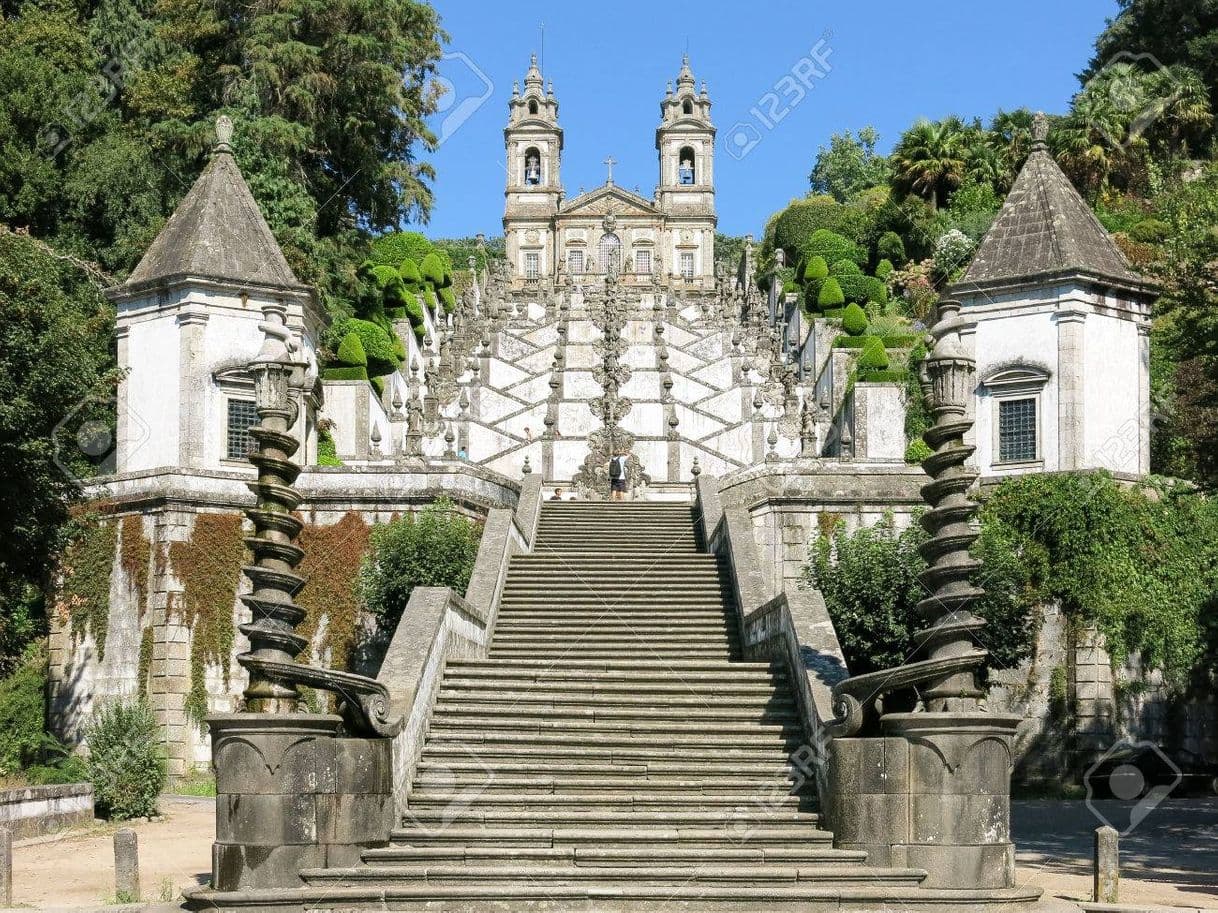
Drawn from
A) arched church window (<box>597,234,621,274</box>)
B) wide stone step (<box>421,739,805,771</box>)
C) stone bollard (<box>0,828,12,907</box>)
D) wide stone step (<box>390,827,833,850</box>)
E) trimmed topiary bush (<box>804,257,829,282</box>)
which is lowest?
stone bollard (<box>0,828,12,907</box>)

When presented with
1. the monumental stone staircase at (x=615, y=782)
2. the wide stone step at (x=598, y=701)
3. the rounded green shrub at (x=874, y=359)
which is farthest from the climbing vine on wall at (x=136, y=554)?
the rounded green shrub at (x=874, y=359)

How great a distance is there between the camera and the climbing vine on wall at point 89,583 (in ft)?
87.7

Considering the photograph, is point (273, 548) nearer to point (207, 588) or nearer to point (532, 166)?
point (207, 588)

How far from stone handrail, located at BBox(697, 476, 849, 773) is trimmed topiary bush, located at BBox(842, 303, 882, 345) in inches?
1003

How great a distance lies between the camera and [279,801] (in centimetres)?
1470

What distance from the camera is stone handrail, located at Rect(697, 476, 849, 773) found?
54.5 feet

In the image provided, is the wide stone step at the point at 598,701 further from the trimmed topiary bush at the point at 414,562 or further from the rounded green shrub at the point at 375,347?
the rounded green shrub at the point at 375,347

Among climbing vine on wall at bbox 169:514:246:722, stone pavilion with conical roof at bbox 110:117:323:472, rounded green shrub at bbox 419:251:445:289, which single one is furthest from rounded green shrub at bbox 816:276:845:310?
climbing vine on wall at bbox 169:514:246:722

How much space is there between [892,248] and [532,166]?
43.4m

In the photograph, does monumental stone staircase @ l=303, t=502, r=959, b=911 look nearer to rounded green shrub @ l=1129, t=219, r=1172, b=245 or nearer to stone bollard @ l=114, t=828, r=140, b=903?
stone bollard @ l=114, t=828, r=140, b=903

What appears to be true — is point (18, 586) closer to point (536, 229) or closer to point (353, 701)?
point (353, 701)

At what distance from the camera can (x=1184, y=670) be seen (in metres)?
25.7

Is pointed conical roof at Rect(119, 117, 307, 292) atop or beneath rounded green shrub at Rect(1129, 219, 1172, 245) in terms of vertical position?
beneath

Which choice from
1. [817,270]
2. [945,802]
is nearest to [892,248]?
[817,270]
